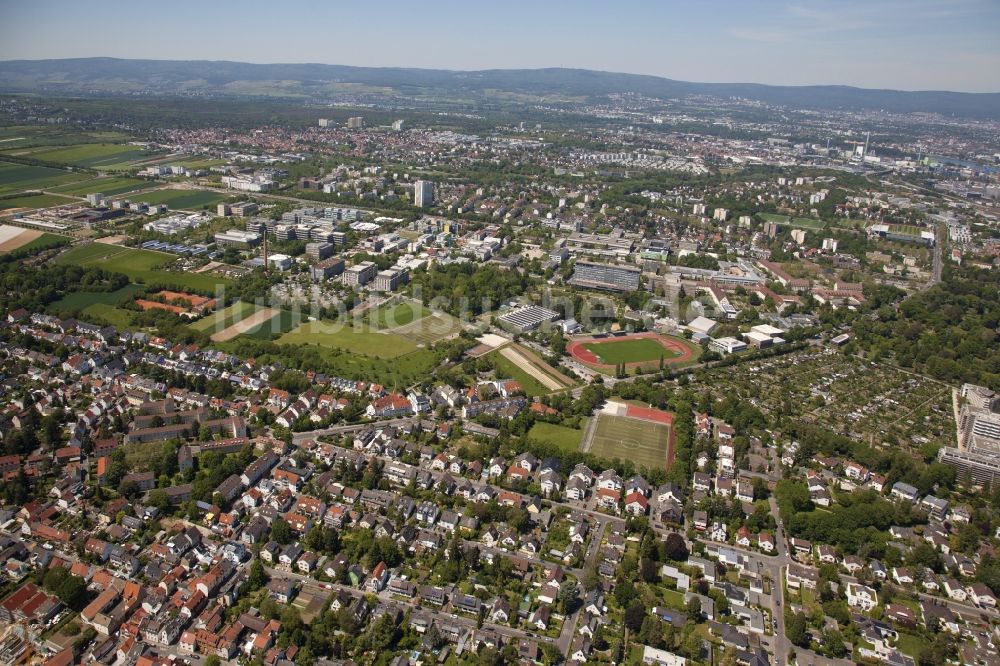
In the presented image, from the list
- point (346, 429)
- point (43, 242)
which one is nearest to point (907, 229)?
point (346, 429)

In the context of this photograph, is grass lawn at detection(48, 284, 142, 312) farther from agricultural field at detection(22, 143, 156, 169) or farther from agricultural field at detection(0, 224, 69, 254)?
agricultural field at detection(22, 143, 156, 169)

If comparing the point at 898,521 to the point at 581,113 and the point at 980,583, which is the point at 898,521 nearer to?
the point at 980,583

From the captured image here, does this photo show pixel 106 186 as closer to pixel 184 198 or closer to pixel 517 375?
pixel 184 198

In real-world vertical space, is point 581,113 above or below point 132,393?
above

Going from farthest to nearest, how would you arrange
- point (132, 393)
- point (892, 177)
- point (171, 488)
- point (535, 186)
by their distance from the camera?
point (892, 177) < point (535, 186) < point (132, 393) < point (171, 488)

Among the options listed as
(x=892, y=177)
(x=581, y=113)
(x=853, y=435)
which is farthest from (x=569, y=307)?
(x=581, y=113)

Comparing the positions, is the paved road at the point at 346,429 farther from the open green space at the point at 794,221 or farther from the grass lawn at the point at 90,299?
the open green space at the point at 794,221
